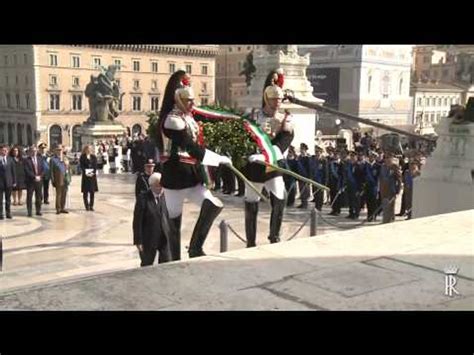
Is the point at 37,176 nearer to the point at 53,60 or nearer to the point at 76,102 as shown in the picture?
the point at 53,60

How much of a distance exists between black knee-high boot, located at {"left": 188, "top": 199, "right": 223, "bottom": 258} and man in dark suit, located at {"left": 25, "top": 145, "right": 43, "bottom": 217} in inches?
319

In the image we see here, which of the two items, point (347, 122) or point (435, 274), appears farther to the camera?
point (347, 122)

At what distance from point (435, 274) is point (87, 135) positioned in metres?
28.2

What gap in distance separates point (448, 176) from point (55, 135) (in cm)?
7073

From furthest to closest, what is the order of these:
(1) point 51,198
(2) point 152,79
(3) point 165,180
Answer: (2) point 152,79 < (1) point 51,198 < (3) point 165,180

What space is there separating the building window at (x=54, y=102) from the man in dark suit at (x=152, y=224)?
7331cm

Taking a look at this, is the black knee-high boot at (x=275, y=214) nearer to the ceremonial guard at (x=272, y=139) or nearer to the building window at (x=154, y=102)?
the ceremonial guard at (x=272, y=139)

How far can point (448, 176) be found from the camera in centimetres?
1240

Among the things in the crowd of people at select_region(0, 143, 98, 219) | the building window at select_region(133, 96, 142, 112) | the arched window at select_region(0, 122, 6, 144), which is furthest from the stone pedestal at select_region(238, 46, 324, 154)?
the arched window at select_region(0, 122, 6, 144)

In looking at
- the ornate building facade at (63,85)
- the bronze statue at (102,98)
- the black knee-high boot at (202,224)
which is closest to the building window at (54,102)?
the ornate building facade at (63,85)
